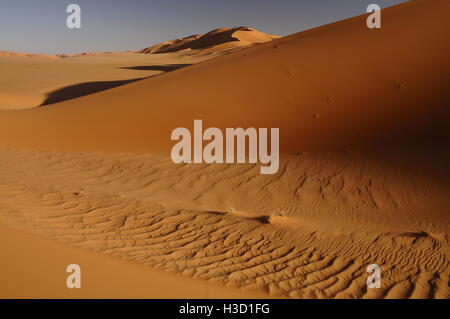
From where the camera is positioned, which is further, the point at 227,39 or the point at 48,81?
the point at 227,39

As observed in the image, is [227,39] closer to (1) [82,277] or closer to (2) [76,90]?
(2) [76,90]

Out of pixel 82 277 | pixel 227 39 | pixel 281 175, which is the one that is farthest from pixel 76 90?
pixel 227 39

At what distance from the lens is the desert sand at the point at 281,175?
3.94 m

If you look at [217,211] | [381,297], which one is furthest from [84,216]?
[381,297]

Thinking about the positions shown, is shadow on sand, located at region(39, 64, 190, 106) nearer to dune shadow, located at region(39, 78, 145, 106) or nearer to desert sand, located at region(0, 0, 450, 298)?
dune shadow, located at region(39, 78, 145, 106)

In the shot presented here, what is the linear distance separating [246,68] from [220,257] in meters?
7.71

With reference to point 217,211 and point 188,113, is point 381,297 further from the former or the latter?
point 188,113

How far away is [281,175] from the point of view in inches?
243

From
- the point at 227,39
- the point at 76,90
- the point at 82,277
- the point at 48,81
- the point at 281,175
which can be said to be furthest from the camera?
the point at 227,39

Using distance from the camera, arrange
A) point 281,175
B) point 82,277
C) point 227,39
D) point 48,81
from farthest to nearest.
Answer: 1. point 227,39
2. point 48,81
3. point 281,175
4. point 82,277

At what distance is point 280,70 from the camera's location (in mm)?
9844

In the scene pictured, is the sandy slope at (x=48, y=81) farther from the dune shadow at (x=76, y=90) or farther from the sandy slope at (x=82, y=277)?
the sandy slope at (x=82, y=277)

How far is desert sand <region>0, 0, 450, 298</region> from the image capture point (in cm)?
394

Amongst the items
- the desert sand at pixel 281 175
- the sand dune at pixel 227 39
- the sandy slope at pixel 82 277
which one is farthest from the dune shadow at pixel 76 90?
the sand dune at pixel 227 39
